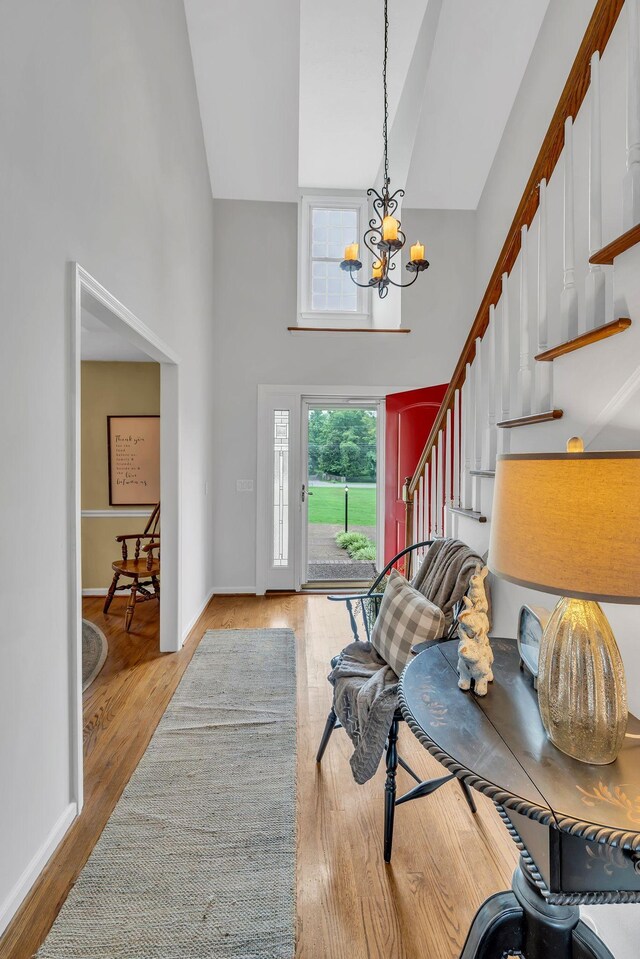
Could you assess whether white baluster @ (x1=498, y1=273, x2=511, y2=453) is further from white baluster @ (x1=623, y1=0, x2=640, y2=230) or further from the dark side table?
the dark side table

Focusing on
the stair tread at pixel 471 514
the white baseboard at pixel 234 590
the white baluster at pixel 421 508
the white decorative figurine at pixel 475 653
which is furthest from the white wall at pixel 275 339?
the white decorative figurine at pixel 475 653

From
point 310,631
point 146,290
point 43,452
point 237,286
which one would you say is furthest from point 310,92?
point 310,631

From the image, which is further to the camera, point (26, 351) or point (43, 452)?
point (43, 452)

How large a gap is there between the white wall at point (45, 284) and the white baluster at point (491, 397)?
5.37ft

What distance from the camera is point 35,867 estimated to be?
5.07 ft

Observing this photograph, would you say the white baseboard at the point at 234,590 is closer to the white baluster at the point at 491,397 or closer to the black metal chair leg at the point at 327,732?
the black metal chair leg at the point at 327,732

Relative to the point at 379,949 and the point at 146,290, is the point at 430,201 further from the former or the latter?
the point at 379,949

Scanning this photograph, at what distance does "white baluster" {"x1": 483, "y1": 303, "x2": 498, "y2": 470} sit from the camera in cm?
201

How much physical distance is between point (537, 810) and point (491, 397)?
157cm

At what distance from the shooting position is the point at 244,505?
4.70 m

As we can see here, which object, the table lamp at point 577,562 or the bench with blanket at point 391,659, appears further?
the bench with blanket at point 391,659

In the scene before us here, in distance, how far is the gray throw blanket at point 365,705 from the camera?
5.54ft

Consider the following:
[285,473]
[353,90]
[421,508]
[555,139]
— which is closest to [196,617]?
[285,473]

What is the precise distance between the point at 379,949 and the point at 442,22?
16.4 feet
